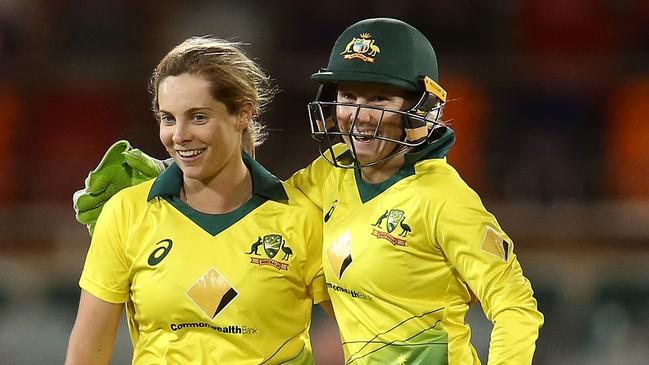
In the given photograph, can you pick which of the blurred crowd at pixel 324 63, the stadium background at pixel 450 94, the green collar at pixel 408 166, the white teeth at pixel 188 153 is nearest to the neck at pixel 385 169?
the green collar at pixel 408 166

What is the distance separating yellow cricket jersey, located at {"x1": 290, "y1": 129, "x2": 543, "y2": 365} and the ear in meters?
0.29

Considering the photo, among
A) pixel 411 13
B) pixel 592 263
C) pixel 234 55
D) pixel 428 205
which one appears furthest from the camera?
pixel 411 13

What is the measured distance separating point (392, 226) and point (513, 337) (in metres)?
0.36

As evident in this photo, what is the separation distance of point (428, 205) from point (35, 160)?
5.50 metres

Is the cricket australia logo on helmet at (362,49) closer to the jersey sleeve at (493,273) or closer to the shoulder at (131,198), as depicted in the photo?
the jersey sleeve at (493,273)

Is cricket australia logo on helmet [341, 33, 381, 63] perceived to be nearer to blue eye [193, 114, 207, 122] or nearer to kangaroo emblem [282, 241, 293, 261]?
blue eye [193, 114, 207, 122]

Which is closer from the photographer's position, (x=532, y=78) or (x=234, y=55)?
(x=234, y=55)

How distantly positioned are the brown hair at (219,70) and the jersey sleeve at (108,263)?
28 cm

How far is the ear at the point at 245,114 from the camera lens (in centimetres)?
275

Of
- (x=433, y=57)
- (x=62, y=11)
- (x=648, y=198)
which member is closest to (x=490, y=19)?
(x=648, y=198)

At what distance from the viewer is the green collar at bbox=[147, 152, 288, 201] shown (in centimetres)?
275

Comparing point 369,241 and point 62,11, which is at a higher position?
point 369,241

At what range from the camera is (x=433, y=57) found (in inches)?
109

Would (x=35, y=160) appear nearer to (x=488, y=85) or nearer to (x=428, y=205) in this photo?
(x=488, y=85)
